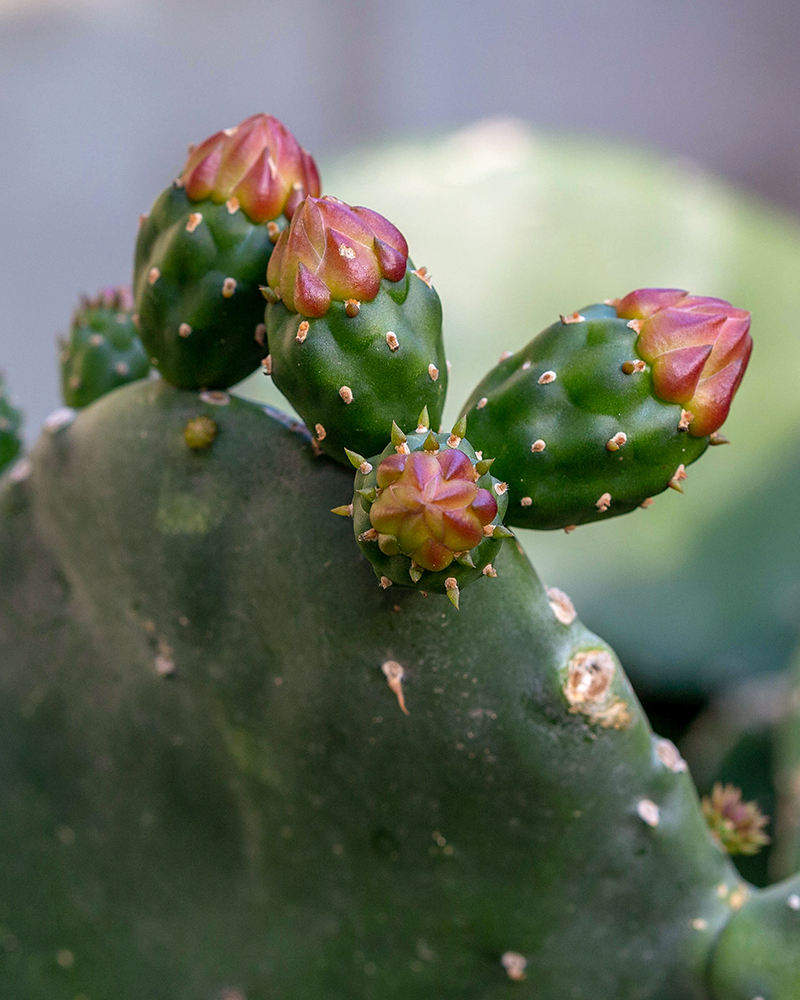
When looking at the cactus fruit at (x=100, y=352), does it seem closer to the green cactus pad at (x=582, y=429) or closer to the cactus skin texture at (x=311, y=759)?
the cactus skin texture at (x=311, y=759)

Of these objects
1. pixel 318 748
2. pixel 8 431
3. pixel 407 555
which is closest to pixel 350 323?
pixel 407 555

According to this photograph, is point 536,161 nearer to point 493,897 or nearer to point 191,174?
point 191,174

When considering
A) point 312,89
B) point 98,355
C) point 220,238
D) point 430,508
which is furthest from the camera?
point 312,89

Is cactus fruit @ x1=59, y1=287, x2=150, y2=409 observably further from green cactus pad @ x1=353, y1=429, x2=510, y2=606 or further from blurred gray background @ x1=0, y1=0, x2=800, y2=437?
blurred gray background @ x1=0, y1=0, x2=800, y2=437

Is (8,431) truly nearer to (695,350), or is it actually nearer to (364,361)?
(364,361)

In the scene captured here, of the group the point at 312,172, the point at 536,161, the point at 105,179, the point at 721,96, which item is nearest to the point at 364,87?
the point at 105,179

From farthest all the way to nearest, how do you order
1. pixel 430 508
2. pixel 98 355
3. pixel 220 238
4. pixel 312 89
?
pixel 312 89 < pixel 98 355 < pixel 220 238 < pixel 430 508
